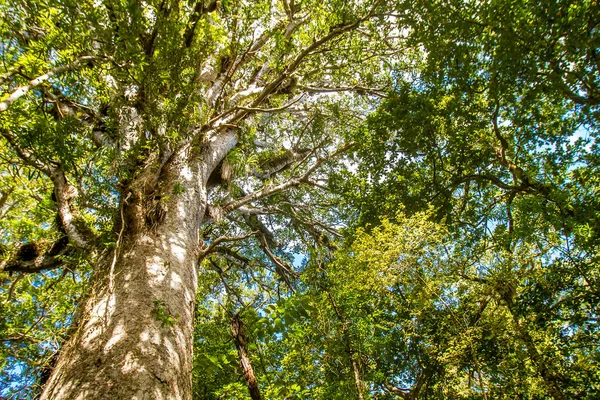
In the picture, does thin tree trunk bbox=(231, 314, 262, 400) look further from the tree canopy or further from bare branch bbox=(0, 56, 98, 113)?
bare branch bbox=(0, 56, 98, 113)

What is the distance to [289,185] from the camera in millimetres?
6535

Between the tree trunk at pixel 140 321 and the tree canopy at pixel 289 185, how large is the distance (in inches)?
0.6

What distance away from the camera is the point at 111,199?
13.2ft

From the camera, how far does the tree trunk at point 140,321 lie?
6.40 ft

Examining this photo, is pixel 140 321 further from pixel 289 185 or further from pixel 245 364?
pixel 289 185

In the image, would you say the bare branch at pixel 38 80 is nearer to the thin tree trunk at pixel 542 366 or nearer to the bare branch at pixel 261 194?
the bare branch at pixel 261 194

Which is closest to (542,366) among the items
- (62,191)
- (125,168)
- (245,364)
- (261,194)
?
(245,364)

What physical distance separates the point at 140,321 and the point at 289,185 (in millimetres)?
4459

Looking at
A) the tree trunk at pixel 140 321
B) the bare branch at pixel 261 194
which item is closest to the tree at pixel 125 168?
the tree trunk at pixel 140 321

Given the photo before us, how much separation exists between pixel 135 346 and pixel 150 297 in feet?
1.41

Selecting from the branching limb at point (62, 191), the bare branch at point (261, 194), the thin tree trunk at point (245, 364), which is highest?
the bare branch at point (261, 194)

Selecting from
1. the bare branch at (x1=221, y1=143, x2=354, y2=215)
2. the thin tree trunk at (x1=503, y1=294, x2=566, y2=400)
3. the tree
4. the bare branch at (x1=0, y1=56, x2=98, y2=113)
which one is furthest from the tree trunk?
the thin tree trunk at (x1=503, y1=294, x2=566, y2=400)

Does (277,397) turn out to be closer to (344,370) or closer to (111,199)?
(344,370)

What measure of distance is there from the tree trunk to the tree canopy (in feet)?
0.05
